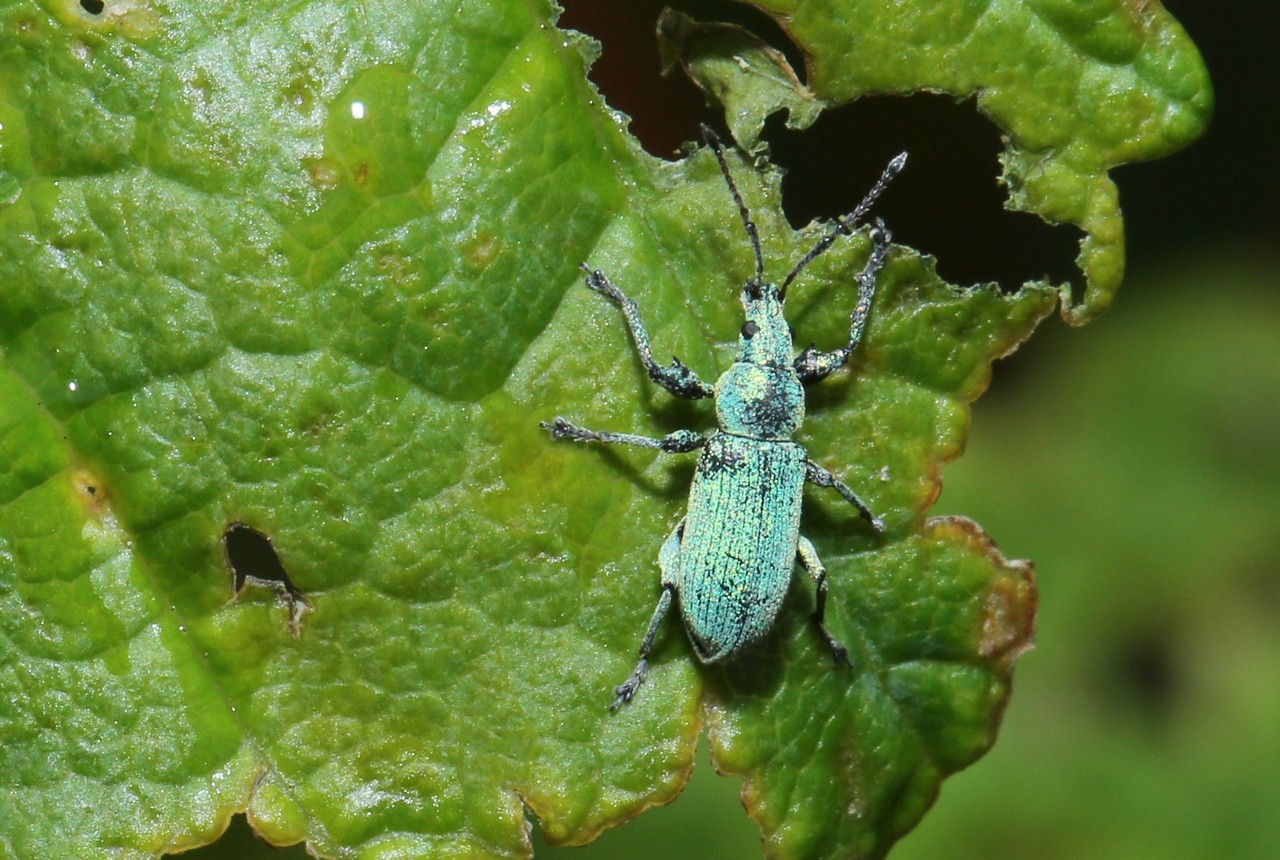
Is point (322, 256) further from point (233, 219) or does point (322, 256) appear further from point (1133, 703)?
point (1133, 703)

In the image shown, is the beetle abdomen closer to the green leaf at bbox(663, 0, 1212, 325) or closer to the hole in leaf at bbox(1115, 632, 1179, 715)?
the green leaf at bbox(663, 0, 1212, 325)

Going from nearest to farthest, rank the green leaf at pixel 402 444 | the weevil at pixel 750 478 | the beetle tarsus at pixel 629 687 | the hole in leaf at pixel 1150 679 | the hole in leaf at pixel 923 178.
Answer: the green leaf at pixel 402 444
the beetle tarsus at pixel 629 687
the weevil at pixel 750 478
the hole in leaf at pixel 923 178
the hole in leaf at pixel 1150 679

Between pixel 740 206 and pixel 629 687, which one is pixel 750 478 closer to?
pixel 629 687

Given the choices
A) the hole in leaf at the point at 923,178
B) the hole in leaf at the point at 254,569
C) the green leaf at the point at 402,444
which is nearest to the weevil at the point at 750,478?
the green leaf at the point at 402,444

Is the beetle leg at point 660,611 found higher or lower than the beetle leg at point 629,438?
lower

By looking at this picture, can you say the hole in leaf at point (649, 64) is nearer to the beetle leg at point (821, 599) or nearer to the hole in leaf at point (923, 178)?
the hole in leaf at point (923, 178)

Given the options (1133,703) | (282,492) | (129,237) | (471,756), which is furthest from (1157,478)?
(129,237)

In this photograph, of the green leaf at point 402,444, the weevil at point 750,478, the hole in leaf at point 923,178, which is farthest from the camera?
the hole in leaf at point 923,178

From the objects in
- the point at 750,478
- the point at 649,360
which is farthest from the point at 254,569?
the point at 750,478
